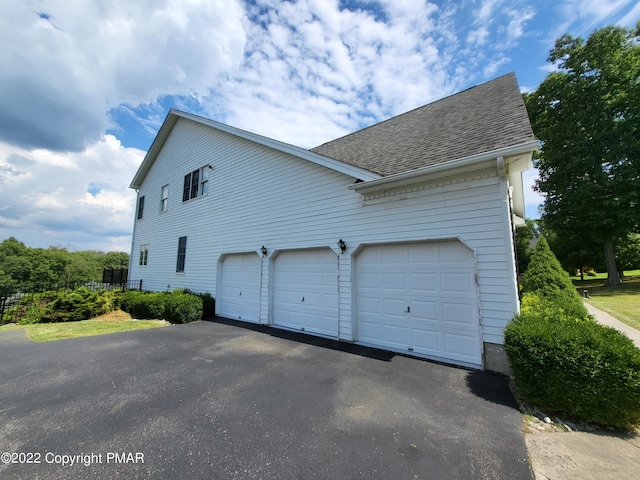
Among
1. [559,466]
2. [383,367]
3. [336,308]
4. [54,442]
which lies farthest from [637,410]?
[54,442]

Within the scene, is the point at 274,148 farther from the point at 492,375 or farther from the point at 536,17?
the point at 492,375

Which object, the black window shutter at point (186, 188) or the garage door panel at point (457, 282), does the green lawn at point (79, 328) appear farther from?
the garage door panel at point (457, 282)

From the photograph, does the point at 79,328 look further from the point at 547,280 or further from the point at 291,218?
the point at 547,280

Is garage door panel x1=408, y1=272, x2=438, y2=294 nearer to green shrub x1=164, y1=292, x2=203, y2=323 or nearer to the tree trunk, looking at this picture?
green shrub x1=164, y1=292, x2=203, y2=323

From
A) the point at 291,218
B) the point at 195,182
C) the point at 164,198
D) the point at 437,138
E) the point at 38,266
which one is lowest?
the point at 38,266

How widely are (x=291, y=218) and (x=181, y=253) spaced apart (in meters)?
7.16

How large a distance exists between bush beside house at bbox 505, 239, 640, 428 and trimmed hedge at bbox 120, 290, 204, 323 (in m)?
9.42

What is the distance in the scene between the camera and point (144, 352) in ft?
20.5

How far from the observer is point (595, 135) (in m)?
18.2

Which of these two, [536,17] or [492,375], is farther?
[536,17]

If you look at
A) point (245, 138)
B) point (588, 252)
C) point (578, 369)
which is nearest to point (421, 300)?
point (578, 369)

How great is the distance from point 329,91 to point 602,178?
2003 centimetres

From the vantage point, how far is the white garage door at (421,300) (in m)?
5.22

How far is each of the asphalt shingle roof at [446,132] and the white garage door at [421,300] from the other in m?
1.94
